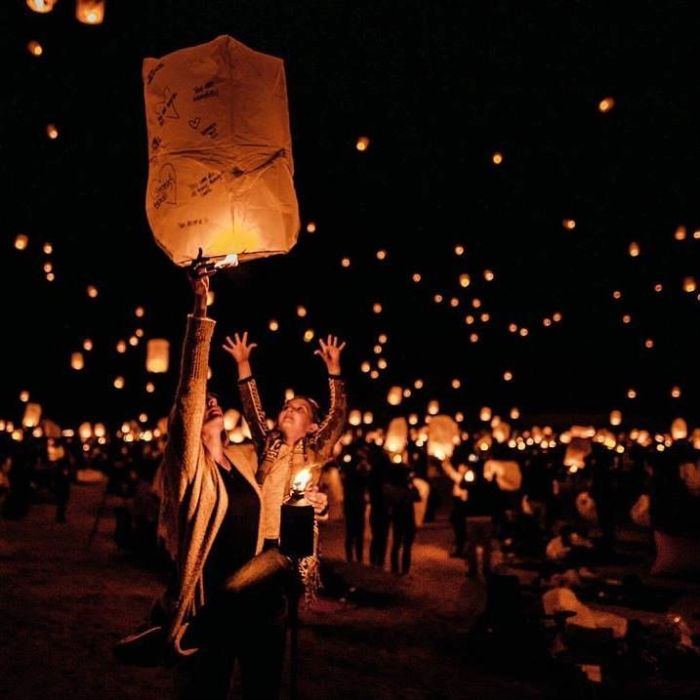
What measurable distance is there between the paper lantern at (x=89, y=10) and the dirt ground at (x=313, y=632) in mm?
4355

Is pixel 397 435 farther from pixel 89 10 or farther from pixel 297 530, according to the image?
pixel 297 530

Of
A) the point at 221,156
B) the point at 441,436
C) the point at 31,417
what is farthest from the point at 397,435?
the point at 31,417

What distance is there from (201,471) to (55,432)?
2384cm

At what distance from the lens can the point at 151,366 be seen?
19703mm

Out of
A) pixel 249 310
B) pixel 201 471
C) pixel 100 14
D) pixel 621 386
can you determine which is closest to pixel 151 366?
pixel 249 310

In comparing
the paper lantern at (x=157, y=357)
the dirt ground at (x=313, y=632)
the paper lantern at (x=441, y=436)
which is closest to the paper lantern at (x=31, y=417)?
the paper lantern at (x=157, y=357)

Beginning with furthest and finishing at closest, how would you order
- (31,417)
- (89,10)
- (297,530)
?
(31,417) → (89,10) → (297,530)

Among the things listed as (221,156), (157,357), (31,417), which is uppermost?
(157,357)

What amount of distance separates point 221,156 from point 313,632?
5403 mm

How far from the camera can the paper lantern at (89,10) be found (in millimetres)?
5875

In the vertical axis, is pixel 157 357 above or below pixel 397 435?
above

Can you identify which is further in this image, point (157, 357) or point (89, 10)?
point (157, 357)

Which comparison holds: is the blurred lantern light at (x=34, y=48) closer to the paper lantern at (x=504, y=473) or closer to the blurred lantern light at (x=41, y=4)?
the blurred lantern light at (x=41, y=4)

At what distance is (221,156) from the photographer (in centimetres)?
331
